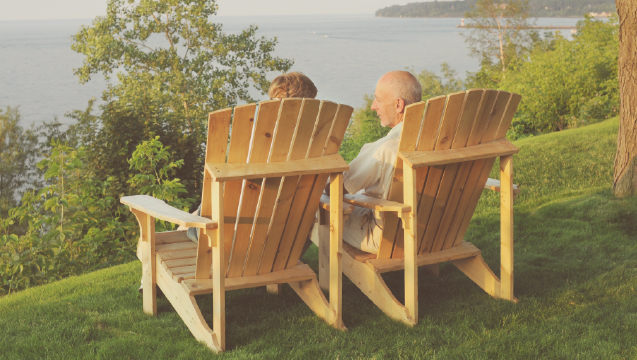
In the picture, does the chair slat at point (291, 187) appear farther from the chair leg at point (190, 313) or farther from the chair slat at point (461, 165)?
the chair slat at point (461, 165)

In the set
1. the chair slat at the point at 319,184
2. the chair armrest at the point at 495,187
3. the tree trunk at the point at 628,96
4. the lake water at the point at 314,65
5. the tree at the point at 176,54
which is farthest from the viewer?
the lake water at the point at 314,65

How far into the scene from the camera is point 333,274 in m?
2.79

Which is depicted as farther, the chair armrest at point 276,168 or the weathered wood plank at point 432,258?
the weathered wood plank at point 432,258

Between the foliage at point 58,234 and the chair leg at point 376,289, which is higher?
the chair leg at point 376,289

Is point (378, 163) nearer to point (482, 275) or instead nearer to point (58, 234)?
point (482, 275)

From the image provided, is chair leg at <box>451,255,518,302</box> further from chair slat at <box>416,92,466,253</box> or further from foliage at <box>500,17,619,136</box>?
foliage at <box>500,17,619,136</box>

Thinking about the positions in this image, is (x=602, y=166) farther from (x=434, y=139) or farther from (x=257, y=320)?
(x=257, y=320)

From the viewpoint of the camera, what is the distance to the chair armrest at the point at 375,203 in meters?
2.67

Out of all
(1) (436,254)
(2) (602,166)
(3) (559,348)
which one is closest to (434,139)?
(1) (436,254)

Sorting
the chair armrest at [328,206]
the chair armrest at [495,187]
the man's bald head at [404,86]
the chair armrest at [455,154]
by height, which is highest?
the man's bald head at [404,86]

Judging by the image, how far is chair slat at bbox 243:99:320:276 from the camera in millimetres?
2480

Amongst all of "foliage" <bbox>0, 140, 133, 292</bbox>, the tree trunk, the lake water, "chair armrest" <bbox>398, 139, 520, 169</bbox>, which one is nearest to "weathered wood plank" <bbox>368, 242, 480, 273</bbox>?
"chair armrest" <bbox>398, 139, 520, 169</bbox>

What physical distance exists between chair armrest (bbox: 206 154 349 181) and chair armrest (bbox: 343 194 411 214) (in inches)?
9.2

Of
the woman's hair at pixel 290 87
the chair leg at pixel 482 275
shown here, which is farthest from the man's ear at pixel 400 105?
the chair leg at pixel 482 275
